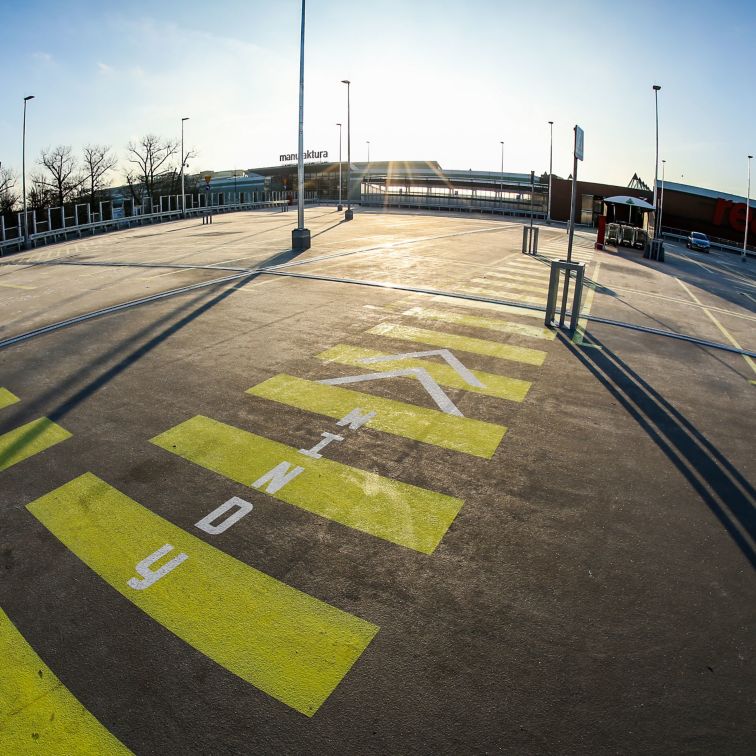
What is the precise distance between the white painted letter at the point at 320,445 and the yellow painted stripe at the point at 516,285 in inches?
438

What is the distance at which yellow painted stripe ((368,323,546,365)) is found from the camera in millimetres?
10867

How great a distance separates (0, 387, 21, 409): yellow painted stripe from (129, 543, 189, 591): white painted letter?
496 cm

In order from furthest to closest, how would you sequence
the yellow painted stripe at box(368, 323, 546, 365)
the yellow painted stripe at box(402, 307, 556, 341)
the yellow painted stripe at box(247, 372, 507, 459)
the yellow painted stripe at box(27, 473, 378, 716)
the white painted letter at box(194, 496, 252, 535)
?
the yellow painted stripe at box(402, 307, 556, 341), the yellow painted stripe at box(368, 323, 546, 365), the yellow painted stripe at box(247, 372, 507, 459), the white painted letter at box(194, 496, 252, 535), the yellow painted stripe at box(27, 473, 378, 716)

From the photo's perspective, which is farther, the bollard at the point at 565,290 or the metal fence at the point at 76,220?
the metal fence at the point at 76,220

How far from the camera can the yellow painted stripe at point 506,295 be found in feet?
51.4

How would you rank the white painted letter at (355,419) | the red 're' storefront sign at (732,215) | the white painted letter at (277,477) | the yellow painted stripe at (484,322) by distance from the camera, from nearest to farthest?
the white painted letter at (277,477) → the white painted letter at (355,419) → the yellow painted stripe at (484,322) → the red 're' storefront sign at (732,215)

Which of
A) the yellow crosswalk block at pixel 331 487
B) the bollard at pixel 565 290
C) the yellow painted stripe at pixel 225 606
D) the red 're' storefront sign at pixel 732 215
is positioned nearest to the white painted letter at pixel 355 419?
the yellow crosswalk block at pixel 331 487

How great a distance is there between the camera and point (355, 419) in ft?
25.9

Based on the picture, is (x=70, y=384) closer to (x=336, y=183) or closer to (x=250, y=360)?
(x=250, y=360)

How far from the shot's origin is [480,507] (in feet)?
19.6

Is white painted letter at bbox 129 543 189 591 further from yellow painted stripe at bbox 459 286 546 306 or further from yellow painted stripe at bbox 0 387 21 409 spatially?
yellow painted stripe at bbox 459 286 546 306

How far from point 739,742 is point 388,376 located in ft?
22.2

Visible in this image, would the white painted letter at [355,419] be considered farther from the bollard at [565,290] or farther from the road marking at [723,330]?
the road marking at [723,330]

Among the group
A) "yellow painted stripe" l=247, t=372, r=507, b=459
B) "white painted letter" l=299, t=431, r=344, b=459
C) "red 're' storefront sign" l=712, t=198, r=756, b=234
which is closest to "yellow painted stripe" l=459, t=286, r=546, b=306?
"yellow painted stripe" l=247, t=372, r=507, b=459
